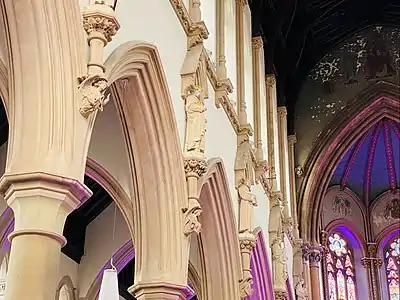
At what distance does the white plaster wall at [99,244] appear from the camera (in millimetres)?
14377

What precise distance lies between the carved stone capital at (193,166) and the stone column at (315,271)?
9.95 m

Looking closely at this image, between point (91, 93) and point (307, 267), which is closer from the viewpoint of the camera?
point (91, 93)

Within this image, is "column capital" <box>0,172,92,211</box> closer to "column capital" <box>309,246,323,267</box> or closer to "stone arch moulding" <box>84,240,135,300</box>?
"stone arch moulding" <box>84,240,135,300</box>

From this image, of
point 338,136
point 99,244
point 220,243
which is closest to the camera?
point 220,243

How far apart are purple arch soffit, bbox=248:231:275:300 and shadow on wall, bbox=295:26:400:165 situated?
5615 mm

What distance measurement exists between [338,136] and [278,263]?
566 centimetres

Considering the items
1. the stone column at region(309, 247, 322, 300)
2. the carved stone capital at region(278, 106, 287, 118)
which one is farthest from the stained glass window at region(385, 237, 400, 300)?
the carved stone capital at region(278, 106, 287, 118)

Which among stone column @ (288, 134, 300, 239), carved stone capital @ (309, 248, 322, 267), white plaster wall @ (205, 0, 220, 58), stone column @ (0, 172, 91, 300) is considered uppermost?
stone column @ (288, 134, 300, 239)

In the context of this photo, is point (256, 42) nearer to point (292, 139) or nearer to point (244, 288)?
point (292, 139)

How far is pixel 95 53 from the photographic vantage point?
20.2 ft

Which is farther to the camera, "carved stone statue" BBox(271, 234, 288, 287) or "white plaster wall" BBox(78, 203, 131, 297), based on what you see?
"white plaster wall" BBox(78, 203, 131, 297)

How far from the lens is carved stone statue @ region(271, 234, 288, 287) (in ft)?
46.6

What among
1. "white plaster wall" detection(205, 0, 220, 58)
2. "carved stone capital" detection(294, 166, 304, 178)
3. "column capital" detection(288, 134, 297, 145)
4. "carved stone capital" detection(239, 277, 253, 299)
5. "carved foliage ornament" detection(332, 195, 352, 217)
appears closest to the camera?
"white plaster wall" detection(205, 0, 220, 58)

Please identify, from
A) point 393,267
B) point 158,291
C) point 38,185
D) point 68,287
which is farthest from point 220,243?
point 393,267
